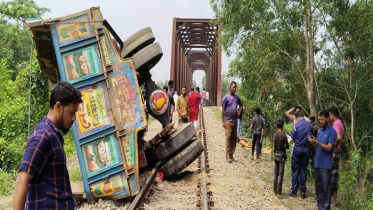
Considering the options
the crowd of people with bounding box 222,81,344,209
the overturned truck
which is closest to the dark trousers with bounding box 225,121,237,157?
the crowd of people with bounding box 222,81,344,209

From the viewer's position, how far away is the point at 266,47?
12.5 meters

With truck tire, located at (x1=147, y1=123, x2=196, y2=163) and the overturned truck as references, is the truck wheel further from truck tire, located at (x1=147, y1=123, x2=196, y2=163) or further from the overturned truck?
the overturned truck

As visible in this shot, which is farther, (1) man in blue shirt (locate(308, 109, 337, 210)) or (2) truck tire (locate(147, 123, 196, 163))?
(2) truck tire (locate(147, 123, 196, 163))

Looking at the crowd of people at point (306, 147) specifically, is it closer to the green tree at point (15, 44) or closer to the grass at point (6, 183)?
the grass at point (6, 183)

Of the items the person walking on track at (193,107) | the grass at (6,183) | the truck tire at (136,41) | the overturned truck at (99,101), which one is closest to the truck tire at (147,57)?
the truck tire at (136,41)

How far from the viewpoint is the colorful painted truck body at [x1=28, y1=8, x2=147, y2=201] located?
5.64m

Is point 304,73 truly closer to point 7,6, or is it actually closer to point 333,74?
point 333,74

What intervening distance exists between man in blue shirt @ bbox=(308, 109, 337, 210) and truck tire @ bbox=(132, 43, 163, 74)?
312 centimetres

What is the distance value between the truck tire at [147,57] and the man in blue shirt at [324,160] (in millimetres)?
3115

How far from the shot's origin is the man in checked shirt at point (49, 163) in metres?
2.13

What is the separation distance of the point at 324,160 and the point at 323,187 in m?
0.46

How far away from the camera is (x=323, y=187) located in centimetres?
594

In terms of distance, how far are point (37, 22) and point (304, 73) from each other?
1004 cm

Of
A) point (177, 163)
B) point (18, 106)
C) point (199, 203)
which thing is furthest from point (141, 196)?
point (18, 106)
